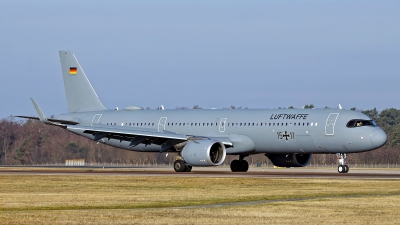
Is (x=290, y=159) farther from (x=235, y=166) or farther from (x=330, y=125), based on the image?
(x=330, y=125)

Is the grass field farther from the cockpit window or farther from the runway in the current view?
the cockpit window

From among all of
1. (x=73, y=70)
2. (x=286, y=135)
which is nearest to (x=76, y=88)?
(x=73, y=70)

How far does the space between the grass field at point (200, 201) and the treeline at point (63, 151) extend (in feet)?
72.4

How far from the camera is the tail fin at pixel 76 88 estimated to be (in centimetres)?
6272

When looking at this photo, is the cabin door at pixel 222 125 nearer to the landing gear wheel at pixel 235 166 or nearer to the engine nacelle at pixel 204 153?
the engine nacelle at pixel 204 153

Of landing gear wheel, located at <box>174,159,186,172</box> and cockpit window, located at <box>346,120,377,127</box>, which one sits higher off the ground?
cockpit window, located at <box>346,120,377,127</box>

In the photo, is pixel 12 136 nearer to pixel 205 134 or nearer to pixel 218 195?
pixel 205 134

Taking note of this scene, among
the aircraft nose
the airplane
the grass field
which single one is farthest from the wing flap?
the grass field

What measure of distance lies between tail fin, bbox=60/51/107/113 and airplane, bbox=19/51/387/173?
5.05 feet

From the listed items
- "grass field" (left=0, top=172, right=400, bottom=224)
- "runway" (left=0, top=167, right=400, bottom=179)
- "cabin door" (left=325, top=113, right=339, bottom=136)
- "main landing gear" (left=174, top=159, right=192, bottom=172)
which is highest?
"cabin door" (left=325, top=113, right=339, bottom=136)

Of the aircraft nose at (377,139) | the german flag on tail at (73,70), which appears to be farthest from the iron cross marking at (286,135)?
the german flag on tail at (73,70)

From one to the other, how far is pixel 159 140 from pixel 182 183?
16.5 m

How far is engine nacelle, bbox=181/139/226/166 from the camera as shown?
160ft

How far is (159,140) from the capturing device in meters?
53.5
